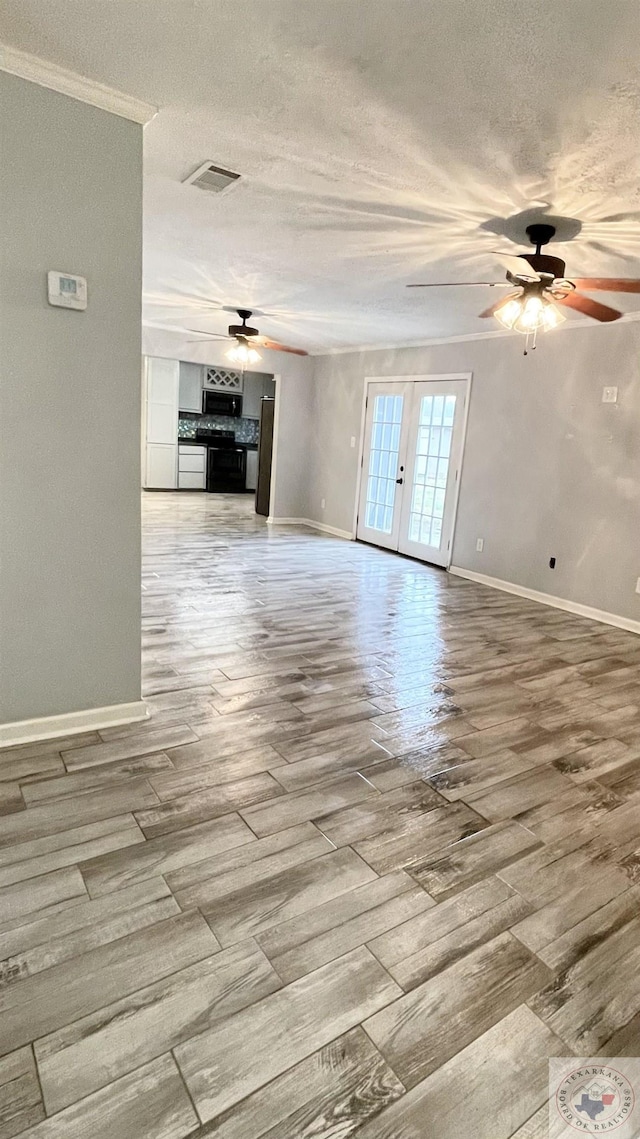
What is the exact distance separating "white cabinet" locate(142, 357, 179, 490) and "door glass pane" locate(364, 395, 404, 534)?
4.93m

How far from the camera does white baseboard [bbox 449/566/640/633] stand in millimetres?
4605

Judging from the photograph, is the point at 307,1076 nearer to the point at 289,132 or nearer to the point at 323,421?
the point at 289,132

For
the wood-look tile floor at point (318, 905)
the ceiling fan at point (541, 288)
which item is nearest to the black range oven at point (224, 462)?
the wood-look tile floor at point (318, 905)

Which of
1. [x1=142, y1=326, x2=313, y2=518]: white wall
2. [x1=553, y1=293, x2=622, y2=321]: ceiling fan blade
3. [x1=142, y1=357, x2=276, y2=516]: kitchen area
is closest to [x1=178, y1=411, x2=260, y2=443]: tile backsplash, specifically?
[x1=142, y1=357, x2=276, y2=516]: kitchen area

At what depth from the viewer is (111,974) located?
1.46 metres

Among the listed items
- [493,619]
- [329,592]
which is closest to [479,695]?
[493,619]

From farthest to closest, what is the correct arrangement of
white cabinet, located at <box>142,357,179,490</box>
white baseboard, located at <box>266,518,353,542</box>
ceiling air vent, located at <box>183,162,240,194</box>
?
white cabinet, located at <box>142,357,179,490</box> < white baseboard, located at <box>266,518,353,542</box> < ceiling air vent, located at <box>183,162,240,194</box>

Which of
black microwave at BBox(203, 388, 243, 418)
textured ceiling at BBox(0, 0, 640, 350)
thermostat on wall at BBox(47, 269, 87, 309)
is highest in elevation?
textured ceiling at BBox(0, 0, 640, 350)

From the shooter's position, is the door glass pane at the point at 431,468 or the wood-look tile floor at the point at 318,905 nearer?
the wood-look tile floor at the point at 318,905

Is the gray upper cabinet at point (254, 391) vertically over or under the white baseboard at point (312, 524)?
over

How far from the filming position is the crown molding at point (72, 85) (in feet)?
6.32

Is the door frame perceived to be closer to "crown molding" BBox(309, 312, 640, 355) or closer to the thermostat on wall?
"crown molding" BBox(309, 312, 640, 355)

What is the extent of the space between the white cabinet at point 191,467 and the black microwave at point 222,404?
926 mm

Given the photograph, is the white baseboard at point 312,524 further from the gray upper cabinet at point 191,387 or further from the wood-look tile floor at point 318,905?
the wood-look tile floor at point 318,905
